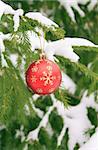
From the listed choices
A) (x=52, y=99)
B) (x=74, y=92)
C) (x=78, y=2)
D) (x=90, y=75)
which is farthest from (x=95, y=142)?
(x=78, y=2)

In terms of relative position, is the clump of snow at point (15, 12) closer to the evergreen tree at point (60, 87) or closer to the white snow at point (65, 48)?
the evergreen tree at point (60, 87)

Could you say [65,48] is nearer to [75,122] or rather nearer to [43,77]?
[43,77]

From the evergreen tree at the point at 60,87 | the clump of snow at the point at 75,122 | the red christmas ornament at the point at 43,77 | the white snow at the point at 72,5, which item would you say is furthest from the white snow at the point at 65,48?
the white snow at the point at 72,5

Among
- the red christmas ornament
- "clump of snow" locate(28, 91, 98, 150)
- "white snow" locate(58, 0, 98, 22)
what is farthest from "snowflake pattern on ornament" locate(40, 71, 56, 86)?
"white snow" locate(58, 0, 98, 22)

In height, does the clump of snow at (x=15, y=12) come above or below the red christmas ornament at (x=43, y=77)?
above

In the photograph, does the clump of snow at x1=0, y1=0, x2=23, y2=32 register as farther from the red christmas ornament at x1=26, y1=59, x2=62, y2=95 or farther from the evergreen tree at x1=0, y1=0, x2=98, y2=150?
the red christmas ornament at x1=26, y1=59, x2=62, y2=95

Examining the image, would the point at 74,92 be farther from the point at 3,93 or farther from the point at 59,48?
the point at 3,93
